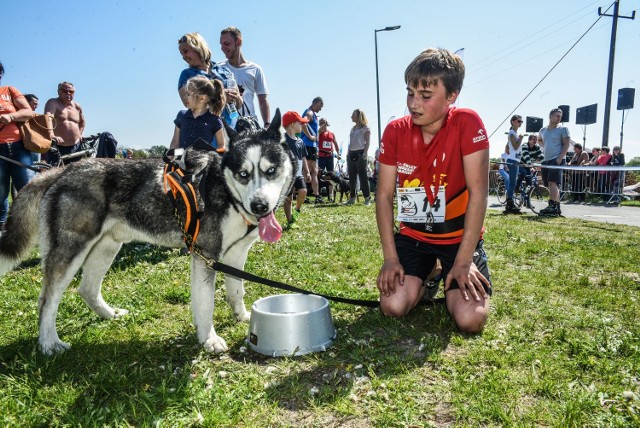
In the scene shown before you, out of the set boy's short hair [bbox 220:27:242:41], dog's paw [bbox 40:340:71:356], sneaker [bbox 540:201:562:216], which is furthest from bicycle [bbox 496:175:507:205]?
dog's paw [bbox 40:340:71:356]

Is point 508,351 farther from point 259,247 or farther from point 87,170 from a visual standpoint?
point 259,247

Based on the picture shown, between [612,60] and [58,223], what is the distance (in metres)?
23.0

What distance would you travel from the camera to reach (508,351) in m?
2.83

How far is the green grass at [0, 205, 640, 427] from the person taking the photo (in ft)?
7.25

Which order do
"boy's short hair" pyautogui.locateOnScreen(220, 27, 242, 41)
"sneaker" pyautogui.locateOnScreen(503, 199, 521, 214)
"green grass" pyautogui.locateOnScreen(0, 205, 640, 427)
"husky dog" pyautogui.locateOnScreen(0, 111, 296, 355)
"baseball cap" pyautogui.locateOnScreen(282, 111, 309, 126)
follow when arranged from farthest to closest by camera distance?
"sneaker" pyautogui.locateOnScreen(503, 199, 521, 214) < "baseball cap" pyautogui.locateOnScreen(282, 111, 309, 126) < "boy's short hair" pyautogui.locateOnScreen(220, 27, 242, 41) < "husky dog" pyautogui.locateOnScreen(0, 111, 296, 355) < "green grass" pyautogui.locateOnScreen(0, 205, 640, 427)

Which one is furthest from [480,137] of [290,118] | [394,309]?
[290,118]

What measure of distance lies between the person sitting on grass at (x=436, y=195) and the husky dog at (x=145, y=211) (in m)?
0.96

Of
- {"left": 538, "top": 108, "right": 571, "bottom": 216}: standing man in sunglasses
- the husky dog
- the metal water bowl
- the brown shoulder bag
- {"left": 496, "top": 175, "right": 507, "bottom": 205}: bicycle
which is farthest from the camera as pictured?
{"left": 496, "top": 175, "right": 507, "bottom": 205}: bicycle

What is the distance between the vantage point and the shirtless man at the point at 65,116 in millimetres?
7750

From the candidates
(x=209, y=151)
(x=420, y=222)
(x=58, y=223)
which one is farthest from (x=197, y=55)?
(x=420, y=222)

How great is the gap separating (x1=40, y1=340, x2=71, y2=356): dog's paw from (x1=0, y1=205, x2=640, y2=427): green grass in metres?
0.06

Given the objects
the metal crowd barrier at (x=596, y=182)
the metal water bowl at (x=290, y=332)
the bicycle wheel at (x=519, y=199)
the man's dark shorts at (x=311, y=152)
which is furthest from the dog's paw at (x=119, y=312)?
the metal crowd barrier at (x=596, y=182)

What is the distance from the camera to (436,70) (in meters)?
2.99

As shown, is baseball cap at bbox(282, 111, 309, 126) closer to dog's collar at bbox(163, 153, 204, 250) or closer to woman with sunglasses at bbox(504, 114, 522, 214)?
dog's collar at bbox(163, 153, 204, 250)
